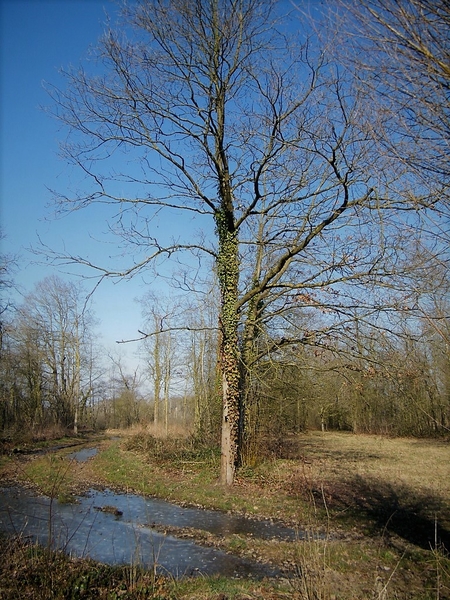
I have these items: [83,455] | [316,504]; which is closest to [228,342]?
[316,504]

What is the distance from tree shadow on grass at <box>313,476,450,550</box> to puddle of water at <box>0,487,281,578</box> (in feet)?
6.69

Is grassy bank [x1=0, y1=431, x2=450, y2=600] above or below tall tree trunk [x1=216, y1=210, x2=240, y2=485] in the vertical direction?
below

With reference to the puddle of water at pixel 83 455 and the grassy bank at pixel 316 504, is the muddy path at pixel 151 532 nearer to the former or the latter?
the grassy bank at pixel 316 504

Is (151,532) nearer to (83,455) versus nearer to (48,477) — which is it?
(48,477)

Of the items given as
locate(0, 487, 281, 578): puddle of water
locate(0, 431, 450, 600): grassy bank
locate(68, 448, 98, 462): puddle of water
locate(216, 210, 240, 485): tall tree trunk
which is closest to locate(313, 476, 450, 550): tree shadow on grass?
locate(0, 431, 450, 600): grassy bank

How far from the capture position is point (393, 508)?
9.71m

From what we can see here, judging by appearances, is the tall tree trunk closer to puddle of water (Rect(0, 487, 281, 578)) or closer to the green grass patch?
puddle of water (Rect(0, 487, 281, 578))

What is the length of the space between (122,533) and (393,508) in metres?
5.80

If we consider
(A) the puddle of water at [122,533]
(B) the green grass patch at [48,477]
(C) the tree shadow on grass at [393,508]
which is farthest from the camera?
(B) the green grass patch at [48,477]

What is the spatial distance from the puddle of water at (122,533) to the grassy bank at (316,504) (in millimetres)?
446

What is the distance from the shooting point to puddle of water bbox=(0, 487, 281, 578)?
616 centimetres

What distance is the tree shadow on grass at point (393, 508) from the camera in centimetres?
795

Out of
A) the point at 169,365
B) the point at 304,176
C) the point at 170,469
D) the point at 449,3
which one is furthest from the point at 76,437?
the point at 449,3

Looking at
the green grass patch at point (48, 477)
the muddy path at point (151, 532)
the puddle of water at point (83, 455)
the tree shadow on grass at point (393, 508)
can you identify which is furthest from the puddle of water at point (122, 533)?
the puddle of water at point (83, 455)
